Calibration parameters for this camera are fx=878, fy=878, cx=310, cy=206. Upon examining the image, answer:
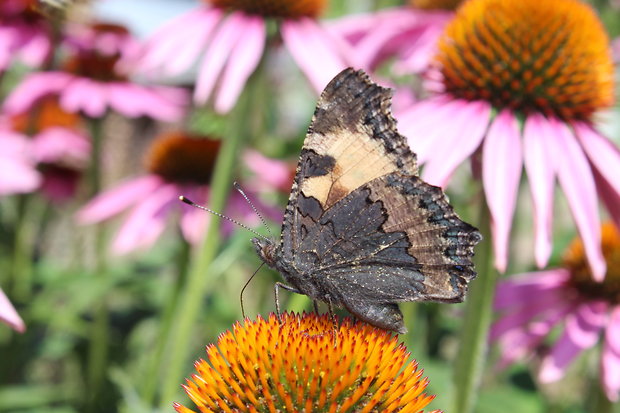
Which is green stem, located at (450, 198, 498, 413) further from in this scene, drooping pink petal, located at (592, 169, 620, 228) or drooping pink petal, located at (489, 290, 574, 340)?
drooping pink petal, located at (489, 290, 574, 340)

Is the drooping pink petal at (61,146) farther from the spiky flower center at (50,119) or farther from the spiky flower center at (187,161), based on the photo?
the spiky flower center at (187,161)

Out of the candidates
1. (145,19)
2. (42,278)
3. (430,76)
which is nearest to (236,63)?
(430,76)

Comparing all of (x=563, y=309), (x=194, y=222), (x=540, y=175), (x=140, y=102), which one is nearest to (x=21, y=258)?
(x=140, y=102)

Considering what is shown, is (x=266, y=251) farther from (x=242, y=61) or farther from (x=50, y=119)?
(x=50, y=119)

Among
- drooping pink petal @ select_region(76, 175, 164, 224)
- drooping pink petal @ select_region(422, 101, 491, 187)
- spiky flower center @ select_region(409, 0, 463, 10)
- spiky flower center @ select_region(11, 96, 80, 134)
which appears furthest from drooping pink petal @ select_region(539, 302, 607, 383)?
spiky flower center @ select_region(11, 96, 80, 134)

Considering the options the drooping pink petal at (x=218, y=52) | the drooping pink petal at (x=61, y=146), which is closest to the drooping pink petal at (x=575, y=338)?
the drooping pink petal at (x=218, y=52)

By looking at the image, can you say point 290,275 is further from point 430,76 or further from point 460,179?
point 460,179
